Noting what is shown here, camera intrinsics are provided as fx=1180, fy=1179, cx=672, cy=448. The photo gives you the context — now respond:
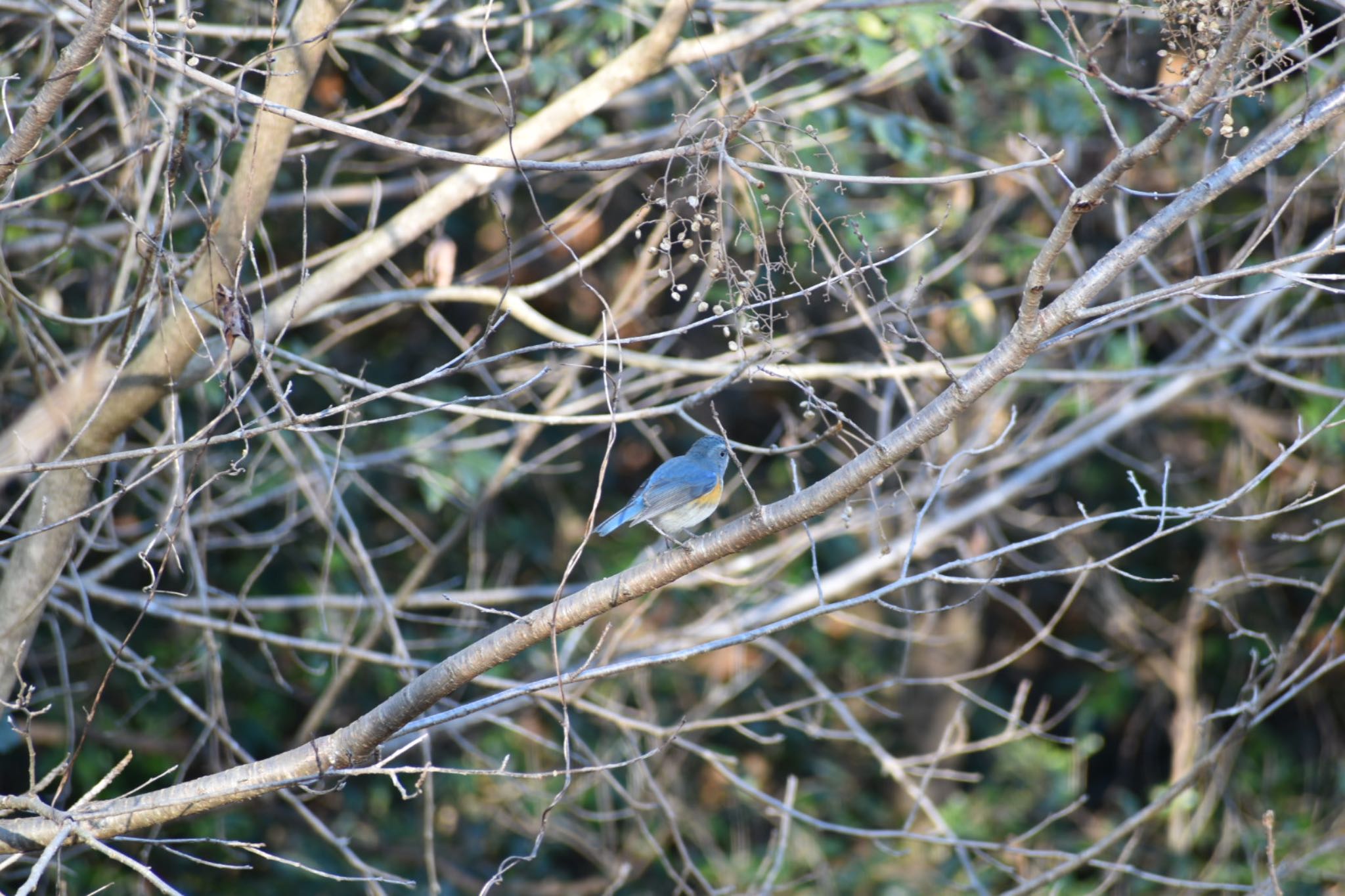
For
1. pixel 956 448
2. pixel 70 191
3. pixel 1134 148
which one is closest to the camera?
pixel 1134 148

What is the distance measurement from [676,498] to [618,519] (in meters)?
0.22

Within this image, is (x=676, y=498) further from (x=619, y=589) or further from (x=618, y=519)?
(x=619, y=589)

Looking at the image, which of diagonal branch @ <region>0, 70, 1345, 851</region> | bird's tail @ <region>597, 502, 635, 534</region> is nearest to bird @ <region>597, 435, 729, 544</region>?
bird's tail @ <region>597, 502, 635, 534</region>

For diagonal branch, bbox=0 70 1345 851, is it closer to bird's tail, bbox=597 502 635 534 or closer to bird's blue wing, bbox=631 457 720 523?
bird's tail, bbox=597 502 635 534

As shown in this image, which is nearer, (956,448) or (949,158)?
(956,448)

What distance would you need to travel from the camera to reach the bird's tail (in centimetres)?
393

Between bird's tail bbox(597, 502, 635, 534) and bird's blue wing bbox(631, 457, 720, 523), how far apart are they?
0.03m

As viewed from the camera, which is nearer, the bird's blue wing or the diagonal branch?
the diagonal branch

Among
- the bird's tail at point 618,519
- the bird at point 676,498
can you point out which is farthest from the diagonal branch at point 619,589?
the bird at point 676,498

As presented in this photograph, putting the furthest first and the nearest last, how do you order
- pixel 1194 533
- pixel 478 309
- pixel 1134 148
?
pixel 1194 533
pixel 478 309
pixel 1134 148

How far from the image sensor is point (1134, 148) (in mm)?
2133

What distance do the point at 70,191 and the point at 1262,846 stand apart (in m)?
6.73

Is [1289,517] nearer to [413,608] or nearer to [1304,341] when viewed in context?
[1304,341]

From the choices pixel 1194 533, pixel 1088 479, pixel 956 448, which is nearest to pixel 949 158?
pixel 956 448
